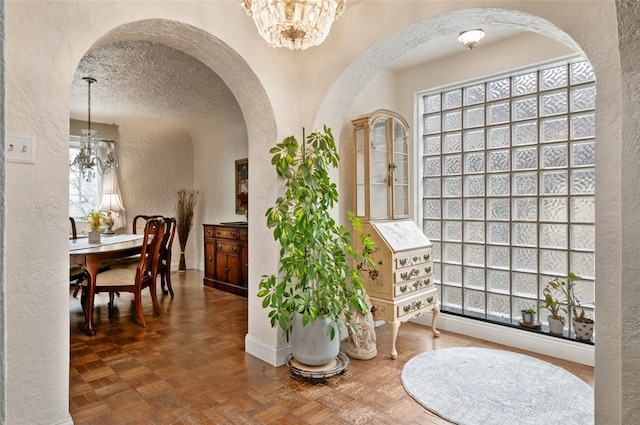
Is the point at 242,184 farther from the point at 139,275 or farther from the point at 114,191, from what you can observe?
the point at 139,275

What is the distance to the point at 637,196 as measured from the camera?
38.0 inches

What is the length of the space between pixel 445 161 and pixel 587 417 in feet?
7.26

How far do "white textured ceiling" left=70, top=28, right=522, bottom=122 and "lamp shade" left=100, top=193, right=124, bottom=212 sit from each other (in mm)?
1203

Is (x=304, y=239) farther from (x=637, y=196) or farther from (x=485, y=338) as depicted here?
(x=485, y=338)

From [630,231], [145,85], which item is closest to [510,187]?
[630,231]

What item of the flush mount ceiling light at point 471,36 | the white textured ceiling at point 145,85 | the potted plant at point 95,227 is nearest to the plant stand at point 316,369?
the flush mount ceiling light at point 471,36

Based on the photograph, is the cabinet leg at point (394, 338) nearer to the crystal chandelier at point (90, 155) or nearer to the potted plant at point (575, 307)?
the potted plant at point (575, 307)

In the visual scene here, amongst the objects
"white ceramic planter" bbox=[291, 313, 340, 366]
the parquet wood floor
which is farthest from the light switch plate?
"white ceramic planter" bbox=[291, 313, 340, 366]

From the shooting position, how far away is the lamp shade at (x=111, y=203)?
18.6ft

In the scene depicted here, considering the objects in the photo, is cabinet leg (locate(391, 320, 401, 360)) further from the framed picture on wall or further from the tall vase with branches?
the tall vase with branches

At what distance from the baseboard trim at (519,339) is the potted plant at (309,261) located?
1.29 metres

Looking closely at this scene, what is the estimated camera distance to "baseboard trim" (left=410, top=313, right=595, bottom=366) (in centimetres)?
258

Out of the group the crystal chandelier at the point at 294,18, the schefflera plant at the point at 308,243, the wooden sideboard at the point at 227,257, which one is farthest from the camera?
the wooden sideboard at the point at 227,257

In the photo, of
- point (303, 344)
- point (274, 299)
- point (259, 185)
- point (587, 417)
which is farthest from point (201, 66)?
point (587, 417)
